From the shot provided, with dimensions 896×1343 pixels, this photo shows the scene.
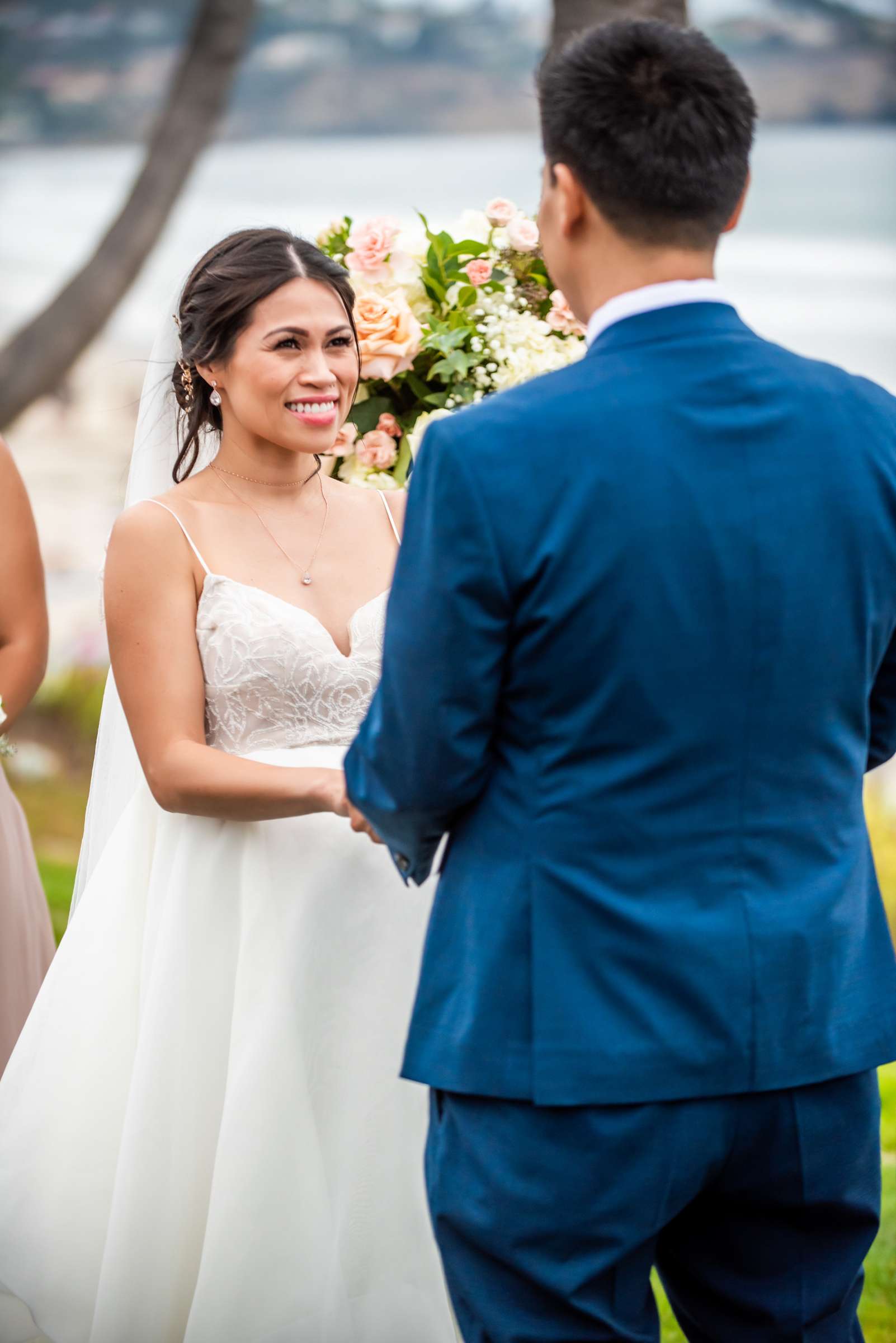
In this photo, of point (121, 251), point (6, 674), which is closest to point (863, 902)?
point (6, 674)

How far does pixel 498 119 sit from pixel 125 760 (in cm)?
619

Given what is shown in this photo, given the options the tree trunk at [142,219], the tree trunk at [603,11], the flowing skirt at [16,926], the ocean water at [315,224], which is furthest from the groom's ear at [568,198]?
the tree trunk at [142,219]

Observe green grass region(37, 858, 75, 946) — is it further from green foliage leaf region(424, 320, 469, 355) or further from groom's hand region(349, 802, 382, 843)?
groom's hand region(349, 802, 382, 843)

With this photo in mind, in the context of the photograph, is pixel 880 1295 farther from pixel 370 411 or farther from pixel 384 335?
pixel 384 335

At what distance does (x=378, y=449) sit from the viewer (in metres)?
3.27

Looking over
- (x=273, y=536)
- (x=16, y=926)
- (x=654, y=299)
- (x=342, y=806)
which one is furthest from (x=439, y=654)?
(x=16, y=926)

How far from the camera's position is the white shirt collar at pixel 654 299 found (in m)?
1.78

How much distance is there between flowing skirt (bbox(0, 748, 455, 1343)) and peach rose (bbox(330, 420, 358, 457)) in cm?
86

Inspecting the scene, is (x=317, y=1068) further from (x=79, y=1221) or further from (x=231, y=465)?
(x=231, y=465)

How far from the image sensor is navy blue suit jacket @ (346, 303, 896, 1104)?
1.70 metres

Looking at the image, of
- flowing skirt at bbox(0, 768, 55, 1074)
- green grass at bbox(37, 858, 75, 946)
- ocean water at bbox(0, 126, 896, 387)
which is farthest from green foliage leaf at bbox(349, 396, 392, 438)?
ocean water at bbox(0, 126, 896, 387)

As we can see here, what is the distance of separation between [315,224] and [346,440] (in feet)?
15.4

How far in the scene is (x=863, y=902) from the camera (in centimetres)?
192

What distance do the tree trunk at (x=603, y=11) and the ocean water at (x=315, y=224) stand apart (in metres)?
2.11
